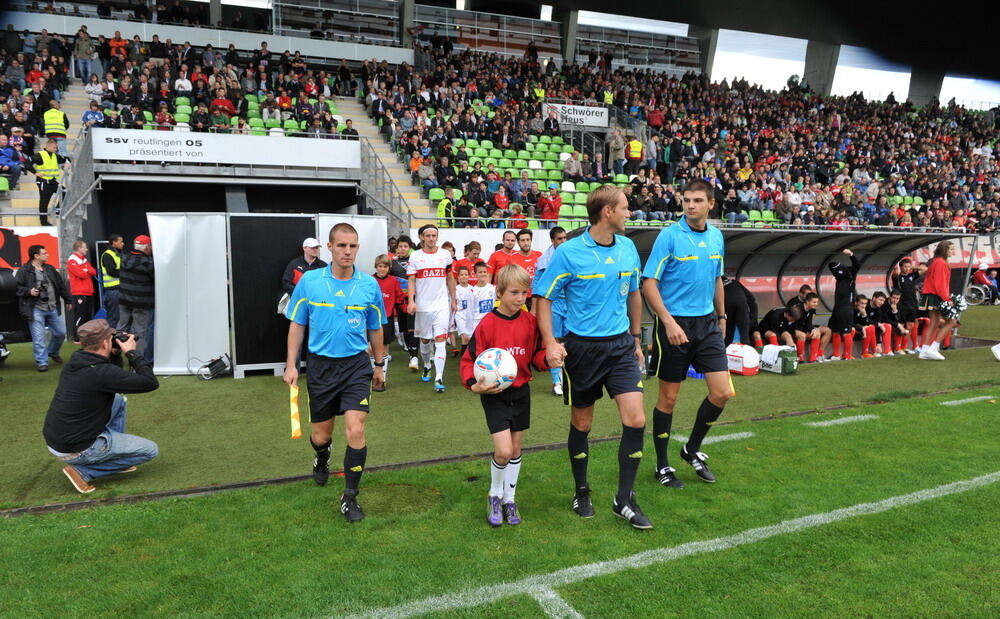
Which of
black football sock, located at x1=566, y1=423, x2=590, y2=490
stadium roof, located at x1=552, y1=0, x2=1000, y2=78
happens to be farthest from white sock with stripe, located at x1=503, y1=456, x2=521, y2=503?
stadium roof, located at x1=552, y1=0, x2=1000, y2=78

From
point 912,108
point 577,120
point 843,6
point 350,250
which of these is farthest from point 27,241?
point 912,108

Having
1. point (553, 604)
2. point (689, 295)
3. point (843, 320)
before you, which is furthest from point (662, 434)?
point (843, 320)

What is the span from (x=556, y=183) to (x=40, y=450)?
1642 centimetres

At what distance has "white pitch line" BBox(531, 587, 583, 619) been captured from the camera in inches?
128

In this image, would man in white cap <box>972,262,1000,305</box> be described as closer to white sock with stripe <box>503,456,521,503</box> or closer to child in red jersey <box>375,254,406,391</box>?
child in red jersey <box>375,254,406,391</box>

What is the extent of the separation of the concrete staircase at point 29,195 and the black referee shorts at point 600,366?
13216 mm

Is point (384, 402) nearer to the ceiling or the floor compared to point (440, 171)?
nearer to the floor

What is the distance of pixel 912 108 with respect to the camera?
37.7 m

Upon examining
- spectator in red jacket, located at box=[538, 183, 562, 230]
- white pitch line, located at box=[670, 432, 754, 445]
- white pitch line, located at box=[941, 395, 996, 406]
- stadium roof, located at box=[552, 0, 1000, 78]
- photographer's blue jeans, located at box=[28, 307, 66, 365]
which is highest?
stadium roof, located at box=[552, 0, 1000, 78]

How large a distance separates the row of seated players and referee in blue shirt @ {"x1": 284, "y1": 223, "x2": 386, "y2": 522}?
22.8 ft

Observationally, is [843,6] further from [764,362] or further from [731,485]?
[731,485]

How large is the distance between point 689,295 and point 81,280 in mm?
10446

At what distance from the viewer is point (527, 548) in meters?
3.99

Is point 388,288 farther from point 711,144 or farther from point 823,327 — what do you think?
point 711,144
